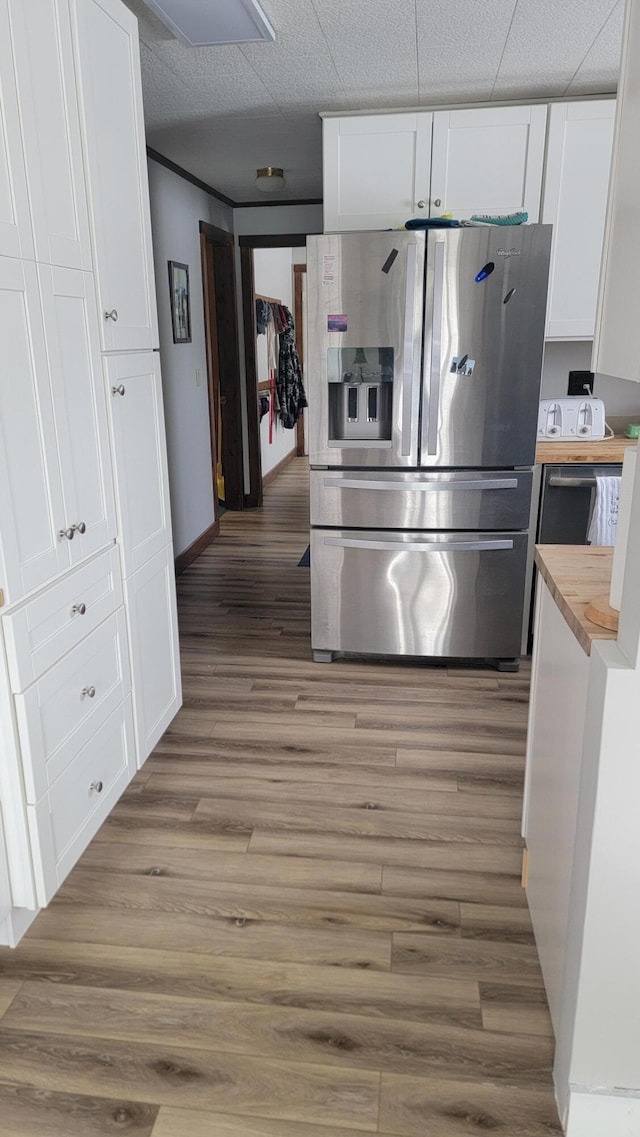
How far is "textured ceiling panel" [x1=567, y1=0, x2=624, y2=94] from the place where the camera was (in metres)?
2.64

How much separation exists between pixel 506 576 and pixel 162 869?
188 centimetres

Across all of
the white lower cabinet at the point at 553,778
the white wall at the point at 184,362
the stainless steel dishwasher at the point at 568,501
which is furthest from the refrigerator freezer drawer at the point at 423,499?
the white wall at the point at 184,362

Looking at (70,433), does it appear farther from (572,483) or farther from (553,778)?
(572,483)

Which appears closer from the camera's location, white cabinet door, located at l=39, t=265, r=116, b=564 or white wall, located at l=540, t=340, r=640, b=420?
white cabinet door, located at l=39, t=265, r=116, b=564

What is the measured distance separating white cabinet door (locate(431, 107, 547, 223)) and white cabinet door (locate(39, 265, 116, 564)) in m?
1.98

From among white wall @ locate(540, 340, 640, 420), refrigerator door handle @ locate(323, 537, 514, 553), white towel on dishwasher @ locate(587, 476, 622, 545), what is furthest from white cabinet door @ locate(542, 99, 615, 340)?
refrigerator door handle @ locate(323, 537, 514, 553)

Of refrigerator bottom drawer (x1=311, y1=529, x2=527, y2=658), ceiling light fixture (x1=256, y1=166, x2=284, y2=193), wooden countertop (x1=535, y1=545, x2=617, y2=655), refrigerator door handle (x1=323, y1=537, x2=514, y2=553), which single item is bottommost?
refrigerator bottom drawer (x1=311, y1=529, x2=527, y2=658)

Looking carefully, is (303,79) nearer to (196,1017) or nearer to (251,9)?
(251,9)

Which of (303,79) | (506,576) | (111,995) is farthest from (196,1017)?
(303,79)

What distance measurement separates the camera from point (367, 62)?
115 inches

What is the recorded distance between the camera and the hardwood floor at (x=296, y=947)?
60.2 inches

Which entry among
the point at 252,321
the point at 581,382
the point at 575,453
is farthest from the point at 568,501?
the point at 252,321

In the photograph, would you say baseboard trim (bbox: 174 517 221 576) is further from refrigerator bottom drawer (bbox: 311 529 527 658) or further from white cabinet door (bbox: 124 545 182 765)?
white cabinet door (bbox: 124 545 182 765)

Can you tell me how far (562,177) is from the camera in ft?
11.0
